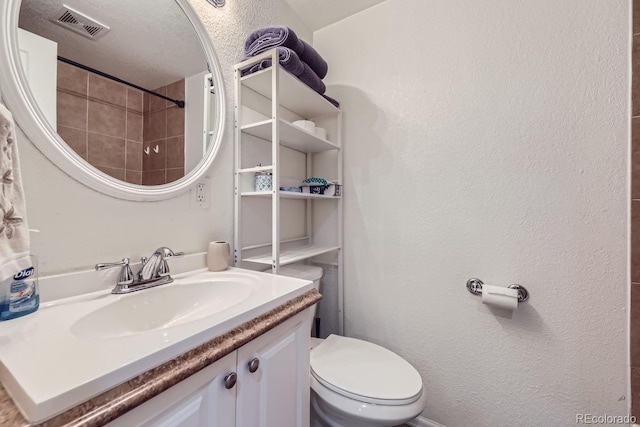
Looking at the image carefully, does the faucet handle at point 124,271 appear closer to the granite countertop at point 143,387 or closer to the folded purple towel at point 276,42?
the granite countertop at point 143,387

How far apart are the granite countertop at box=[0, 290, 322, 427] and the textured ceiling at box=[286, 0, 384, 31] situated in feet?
5.49

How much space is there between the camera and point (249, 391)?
2.04ft

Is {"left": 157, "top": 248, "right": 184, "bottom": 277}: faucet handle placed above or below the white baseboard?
above

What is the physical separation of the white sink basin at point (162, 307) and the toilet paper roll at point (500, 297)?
975 millimetres

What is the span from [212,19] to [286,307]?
1198 mm

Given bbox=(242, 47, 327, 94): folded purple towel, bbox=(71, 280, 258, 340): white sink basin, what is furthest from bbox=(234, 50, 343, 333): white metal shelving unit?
bbox=(71, 280, 258, 340): white sink basin

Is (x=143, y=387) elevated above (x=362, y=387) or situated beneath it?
elevated above

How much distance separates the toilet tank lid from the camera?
1.29 metres

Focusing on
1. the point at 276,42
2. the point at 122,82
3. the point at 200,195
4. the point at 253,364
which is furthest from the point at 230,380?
the point at 276,42

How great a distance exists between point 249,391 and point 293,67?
1176 millimetres

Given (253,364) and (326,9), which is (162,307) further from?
(326,9)

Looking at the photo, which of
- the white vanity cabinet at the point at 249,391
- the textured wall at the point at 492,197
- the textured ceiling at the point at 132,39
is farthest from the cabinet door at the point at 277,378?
the textured ceiling at the point at 132,39

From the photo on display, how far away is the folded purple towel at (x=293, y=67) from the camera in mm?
1089

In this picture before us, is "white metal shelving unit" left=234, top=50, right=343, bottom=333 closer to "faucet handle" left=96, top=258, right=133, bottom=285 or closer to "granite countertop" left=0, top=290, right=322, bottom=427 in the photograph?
"faucet handle" left=96, top=258, right=133, bottom=285
